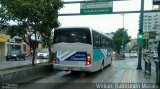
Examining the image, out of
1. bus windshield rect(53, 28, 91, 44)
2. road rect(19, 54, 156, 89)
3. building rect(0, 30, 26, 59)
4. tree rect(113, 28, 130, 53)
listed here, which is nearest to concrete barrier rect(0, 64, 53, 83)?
road rect(19, 54, 156, 89)

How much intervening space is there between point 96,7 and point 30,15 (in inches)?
426

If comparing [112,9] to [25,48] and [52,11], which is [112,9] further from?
[25,48]

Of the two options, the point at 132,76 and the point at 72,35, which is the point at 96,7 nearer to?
the point at 72,35

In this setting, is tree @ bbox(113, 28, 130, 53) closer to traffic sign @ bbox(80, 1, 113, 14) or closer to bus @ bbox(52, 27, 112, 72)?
→ traffic sign @ bbox(80, 1, 113, 14)

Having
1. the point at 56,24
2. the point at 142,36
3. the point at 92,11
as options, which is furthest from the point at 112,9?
the point at 56,24

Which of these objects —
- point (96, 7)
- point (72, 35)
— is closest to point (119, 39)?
point (96, 7)

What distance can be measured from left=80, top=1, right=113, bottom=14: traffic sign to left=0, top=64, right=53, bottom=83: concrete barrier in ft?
30.7

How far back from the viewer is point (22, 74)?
15.5 m

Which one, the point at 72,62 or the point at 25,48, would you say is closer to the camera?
the point at 72,62

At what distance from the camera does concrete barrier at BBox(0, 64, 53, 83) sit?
13.6 metres

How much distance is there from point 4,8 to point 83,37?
4841 mm

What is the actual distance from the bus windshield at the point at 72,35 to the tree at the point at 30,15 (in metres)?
1.13

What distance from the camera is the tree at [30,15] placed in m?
18.2

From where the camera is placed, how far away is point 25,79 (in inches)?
626
